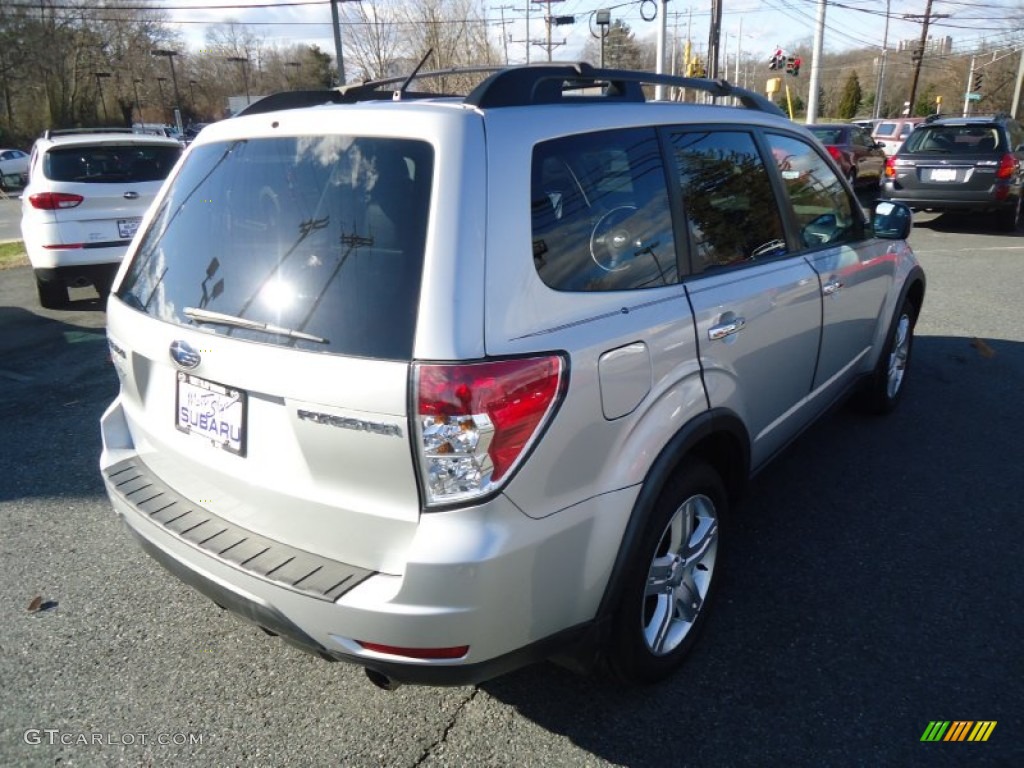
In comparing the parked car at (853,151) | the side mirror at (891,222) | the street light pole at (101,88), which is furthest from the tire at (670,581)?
the street light pole at (101,88)

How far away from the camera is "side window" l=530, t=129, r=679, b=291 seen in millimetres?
2014

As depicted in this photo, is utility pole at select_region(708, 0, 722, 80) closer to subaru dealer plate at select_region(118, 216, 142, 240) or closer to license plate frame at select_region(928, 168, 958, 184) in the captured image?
license plate frame at select_region(928, 168, 958, 184)

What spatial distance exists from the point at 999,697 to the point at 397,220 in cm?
239

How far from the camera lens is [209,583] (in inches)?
83.7

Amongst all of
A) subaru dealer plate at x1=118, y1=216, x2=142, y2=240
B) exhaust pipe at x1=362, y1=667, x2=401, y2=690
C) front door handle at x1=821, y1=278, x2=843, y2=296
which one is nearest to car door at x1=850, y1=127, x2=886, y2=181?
subaru dealer plate at x1=118, y1=216, x2=142, y2=240

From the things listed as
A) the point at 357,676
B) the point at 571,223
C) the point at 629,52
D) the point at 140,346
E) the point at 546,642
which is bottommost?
the point at 357,676

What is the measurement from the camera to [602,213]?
223 centimetres

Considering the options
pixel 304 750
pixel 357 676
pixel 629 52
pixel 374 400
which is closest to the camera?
pixel 374 400

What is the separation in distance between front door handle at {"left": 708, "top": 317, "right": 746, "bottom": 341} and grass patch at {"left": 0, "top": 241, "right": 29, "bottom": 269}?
1190 cm

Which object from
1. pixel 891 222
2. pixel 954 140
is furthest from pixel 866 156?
pixel 891 222

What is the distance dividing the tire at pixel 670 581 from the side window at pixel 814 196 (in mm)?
1403

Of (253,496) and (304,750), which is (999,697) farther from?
(253,496)

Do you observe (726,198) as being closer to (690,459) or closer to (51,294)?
(690,459)

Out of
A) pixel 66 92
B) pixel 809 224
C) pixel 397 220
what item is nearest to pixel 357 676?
pixel 397 220
